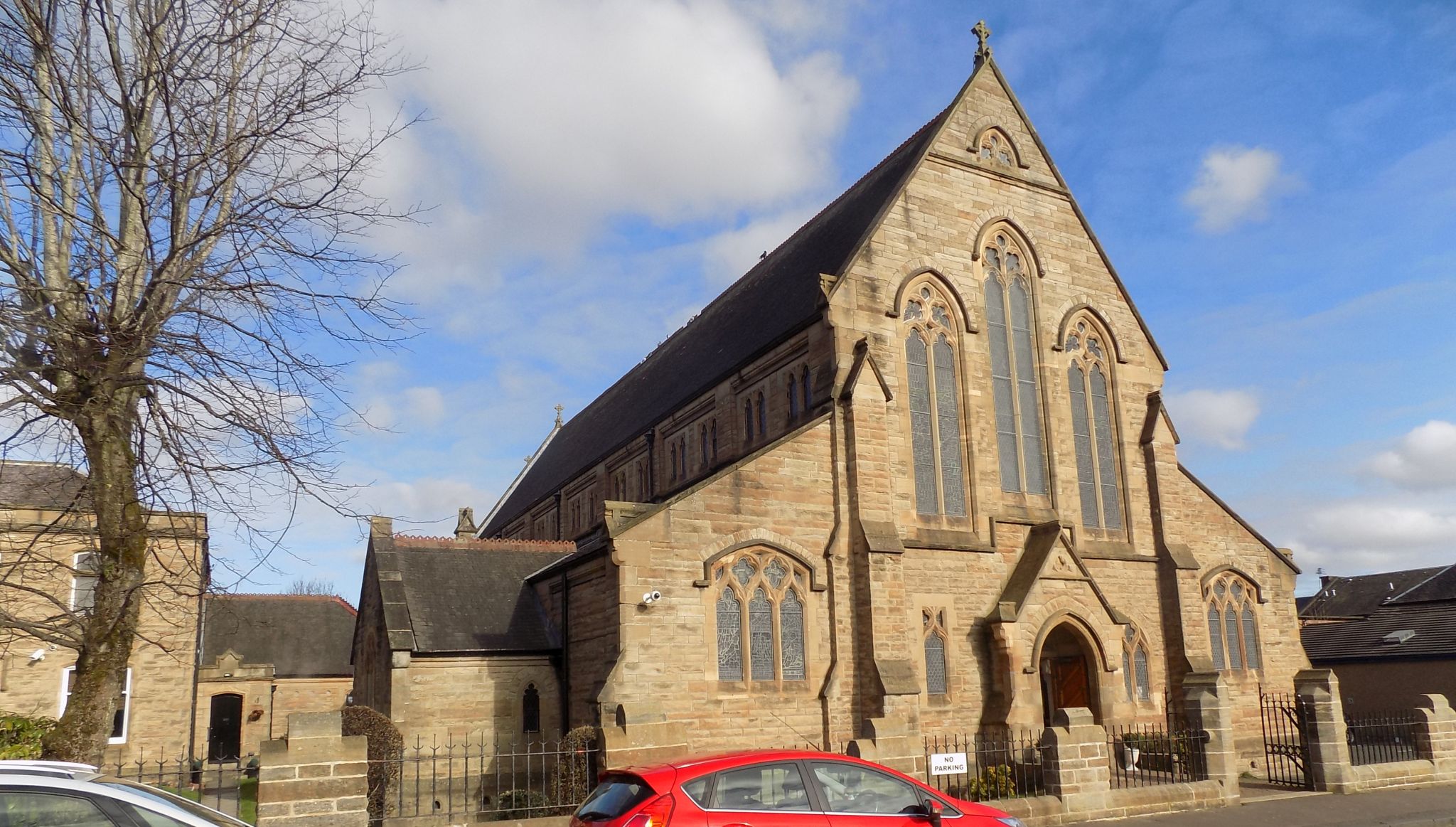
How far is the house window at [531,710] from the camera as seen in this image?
22.8m

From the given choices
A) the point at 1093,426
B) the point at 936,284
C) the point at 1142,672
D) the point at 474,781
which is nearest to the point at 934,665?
the point at 1142,672

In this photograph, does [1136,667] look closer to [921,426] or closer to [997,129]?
[921,426]

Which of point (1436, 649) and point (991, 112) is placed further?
point (1436, 649)

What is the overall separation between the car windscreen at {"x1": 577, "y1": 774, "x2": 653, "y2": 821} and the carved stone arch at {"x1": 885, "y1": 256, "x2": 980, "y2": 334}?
1381 cm

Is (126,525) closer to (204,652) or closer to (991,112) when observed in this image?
(991,112)

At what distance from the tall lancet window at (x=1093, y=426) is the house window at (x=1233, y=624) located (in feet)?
9.91

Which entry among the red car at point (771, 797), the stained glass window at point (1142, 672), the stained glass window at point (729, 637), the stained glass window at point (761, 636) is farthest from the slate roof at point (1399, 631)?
the red car at point (771, 797)

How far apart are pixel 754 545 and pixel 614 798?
32.9 feet

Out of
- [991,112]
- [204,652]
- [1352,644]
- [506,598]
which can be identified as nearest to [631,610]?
[506,598]

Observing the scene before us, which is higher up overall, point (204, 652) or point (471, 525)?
point (471, 525)

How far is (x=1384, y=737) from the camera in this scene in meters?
21.2

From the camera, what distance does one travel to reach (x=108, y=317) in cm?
903

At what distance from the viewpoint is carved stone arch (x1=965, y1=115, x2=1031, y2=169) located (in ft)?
77.8

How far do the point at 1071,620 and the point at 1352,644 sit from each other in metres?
23.9
